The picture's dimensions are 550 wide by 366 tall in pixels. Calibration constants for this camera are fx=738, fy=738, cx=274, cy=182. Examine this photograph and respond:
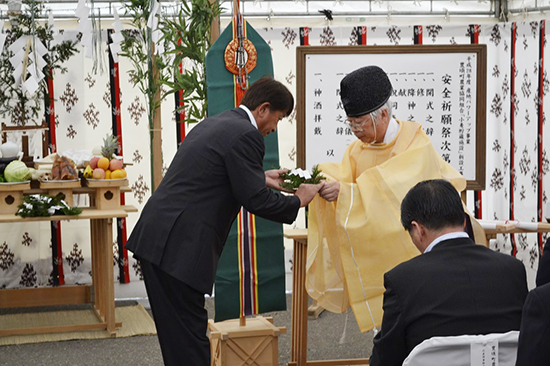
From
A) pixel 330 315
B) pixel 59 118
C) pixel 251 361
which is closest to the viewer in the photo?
pixel 251 361

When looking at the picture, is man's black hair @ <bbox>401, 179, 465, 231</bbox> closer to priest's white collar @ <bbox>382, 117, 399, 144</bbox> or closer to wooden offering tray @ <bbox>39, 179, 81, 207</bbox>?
priest's white collar @ <bbox>382, 117, 399, 144</bbox>

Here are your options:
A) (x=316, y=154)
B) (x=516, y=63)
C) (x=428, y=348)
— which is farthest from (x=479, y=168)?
(x=428, y=348)

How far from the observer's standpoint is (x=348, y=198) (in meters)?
3.08

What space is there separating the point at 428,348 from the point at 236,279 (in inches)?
78.7

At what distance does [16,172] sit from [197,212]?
2.09 metres

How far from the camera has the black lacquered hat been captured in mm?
3047

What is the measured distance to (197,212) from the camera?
8.70ft

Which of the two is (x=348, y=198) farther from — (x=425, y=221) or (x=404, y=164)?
(x=425, y=221)

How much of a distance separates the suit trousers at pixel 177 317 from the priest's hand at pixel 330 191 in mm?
690

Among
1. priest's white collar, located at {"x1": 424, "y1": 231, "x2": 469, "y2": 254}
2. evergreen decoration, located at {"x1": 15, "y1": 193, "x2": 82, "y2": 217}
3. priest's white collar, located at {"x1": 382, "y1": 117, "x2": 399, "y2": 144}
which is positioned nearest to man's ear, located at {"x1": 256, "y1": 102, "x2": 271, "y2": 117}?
priest's white collar, located at {"x1": 382, "y1": 117, "x2": 399, "y2": 144}

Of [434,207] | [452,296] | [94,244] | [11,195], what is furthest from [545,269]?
[94,244]

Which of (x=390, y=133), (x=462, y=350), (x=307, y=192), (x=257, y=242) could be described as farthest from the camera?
(x=257, y=242)

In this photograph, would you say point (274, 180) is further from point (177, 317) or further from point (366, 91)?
point (177, 317)

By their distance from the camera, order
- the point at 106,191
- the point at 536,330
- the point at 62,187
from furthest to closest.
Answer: the point at 106,191 → the point at 62,187 → the point at 536,330
